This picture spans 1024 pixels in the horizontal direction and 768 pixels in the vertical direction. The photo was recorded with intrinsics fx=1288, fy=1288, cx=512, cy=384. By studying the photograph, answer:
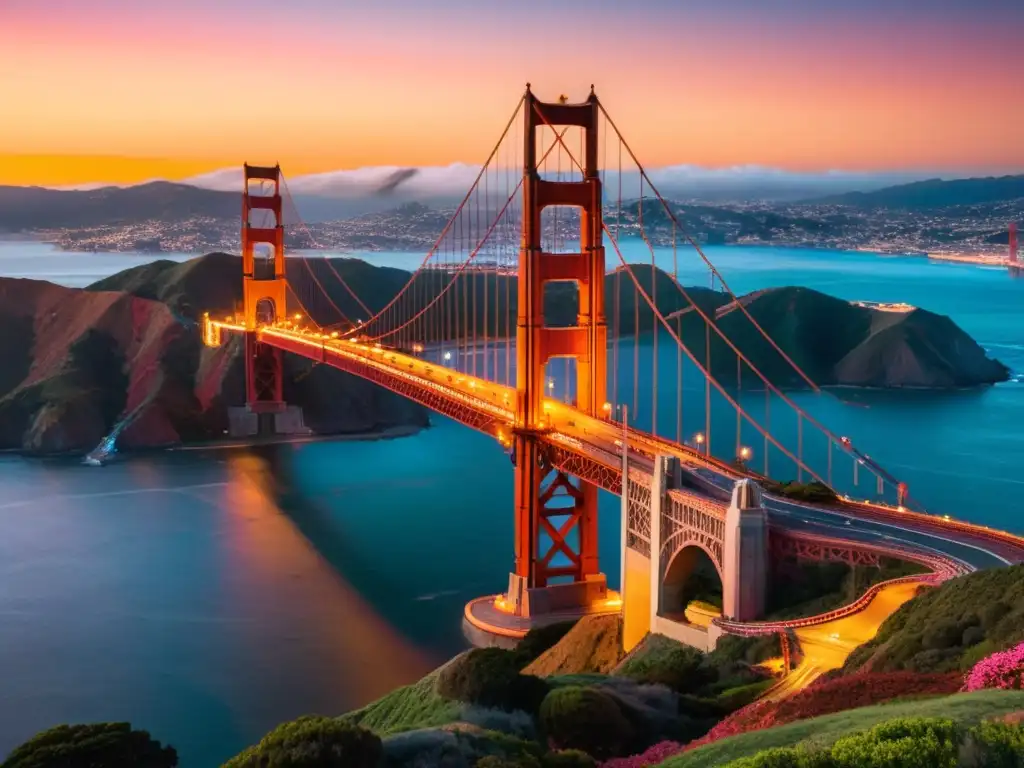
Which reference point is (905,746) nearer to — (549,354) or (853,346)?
(549,354)

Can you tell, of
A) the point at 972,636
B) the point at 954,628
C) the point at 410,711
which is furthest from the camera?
the point at 410,711

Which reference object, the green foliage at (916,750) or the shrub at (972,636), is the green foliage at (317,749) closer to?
the green foliage at (916,750)

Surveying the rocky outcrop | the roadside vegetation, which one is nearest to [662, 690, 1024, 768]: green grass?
the roadside vegetation

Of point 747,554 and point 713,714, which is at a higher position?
point 747,554

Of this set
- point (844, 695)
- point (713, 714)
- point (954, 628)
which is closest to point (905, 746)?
point (844, 695)

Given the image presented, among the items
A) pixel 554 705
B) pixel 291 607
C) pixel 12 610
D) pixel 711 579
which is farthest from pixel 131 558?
pixel 554 705

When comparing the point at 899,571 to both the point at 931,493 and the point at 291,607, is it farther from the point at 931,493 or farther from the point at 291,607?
the point at 931,493

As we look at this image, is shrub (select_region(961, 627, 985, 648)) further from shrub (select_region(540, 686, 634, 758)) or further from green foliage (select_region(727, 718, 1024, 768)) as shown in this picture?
green foliage (select_region(727, 718, 1024, 768))
